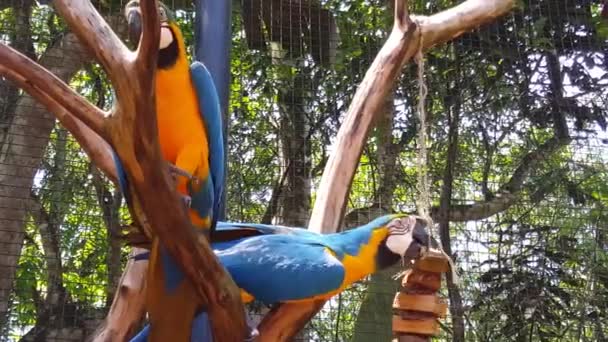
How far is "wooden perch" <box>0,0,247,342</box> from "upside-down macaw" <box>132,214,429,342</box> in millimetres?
77

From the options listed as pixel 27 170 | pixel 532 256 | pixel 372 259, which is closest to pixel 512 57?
pixel 532 256

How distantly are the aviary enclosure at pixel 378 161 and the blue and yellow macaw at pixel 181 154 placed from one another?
3.21 ft

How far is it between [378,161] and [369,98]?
2.57 feet

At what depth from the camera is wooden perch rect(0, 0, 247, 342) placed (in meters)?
0.64

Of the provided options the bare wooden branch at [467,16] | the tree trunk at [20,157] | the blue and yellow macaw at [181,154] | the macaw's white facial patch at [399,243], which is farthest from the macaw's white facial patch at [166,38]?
the tree trunk at [20,157]

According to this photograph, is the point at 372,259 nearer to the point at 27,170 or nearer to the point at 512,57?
the point at 27,170

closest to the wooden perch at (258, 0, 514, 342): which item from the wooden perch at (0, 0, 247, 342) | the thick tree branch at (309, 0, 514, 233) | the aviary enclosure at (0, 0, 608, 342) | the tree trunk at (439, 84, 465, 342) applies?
the thick tree branch at (309, 0, 514, 233)

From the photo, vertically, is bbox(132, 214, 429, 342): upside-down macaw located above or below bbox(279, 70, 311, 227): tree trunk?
below

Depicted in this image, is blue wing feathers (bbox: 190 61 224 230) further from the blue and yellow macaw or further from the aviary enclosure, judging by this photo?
→ the aviary enclosure

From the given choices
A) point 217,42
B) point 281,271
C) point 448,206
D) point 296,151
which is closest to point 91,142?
point 217,42

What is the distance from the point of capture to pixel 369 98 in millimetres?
1182

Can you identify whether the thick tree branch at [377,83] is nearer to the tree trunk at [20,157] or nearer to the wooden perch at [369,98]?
the wooden perch at [369,98]

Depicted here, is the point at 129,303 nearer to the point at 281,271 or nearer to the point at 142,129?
the point at 281,271

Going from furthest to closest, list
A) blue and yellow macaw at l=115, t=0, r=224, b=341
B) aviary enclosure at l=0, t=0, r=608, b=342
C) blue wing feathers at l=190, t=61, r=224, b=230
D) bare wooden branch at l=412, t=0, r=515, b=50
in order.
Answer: aviary enclosure at l=0, t=0, r=608, b=342 → bare wooden branch at l=412, t=0, r=515, b=50 → blue wing feathers at l=190, t=61, r=224, b=230 → blue and yellow macaw at l=115, t=0, r=224, b=341
